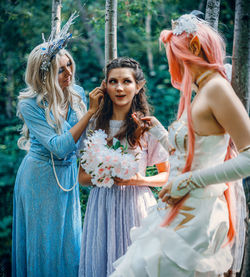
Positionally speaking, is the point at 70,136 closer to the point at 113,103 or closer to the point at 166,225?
the point at 113,103

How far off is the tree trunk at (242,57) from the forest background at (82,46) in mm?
792

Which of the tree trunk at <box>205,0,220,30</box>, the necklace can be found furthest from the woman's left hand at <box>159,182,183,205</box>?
the tree trunk at <box>205,0,220,30</box>

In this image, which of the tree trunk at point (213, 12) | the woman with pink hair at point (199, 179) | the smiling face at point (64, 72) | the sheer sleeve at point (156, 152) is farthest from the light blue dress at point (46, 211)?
the tree trunk at point (213, 12)

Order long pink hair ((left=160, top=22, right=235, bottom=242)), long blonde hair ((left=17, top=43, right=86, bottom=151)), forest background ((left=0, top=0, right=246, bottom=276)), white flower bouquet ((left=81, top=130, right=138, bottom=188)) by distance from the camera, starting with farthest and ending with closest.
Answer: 1. forest background ((left=0, top=0, right=246, bottom=276))
2. long blonde hair ((left=17, top=43, right=86, bottom=151))
3. white flower bouquet ((left=81, top=130, right=138, bottom=188))
4. long pink hair ((left=160, top=22, right=235, bottom=242))

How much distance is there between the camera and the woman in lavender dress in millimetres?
2562

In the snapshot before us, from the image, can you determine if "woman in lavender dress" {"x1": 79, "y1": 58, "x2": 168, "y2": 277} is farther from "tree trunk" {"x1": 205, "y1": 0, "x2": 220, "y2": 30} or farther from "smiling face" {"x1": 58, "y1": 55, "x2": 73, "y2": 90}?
"tree trunk" {"x1": 205, "y1": 0, "x2": 220, "y2": 30}

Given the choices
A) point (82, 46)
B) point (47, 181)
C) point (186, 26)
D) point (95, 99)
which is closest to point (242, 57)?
point (186, 26)

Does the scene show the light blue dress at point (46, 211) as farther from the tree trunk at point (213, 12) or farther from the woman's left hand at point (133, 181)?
the tree trunk at point (213, 12)

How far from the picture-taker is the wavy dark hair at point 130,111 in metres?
2.65

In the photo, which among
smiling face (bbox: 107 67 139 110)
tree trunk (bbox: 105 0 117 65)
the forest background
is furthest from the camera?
the forest background

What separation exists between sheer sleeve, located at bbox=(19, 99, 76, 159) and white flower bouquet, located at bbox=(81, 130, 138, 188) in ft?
1.06

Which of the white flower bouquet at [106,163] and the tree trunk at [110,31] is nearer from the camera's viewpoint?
the white flower bouquet at [106,163]

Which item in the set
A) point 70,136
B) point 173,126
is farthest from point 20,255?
point 173,126

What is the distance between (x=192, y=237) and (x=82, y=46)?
9.33m
